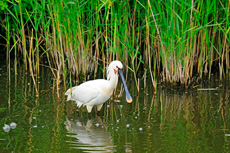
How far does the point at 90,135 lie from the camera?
16.1 ft

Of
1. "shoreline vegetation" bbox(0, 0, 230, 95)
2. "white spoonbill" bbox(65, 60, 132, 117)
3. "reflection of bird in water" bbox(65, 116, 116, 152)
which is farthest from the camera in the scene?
"shoreline vegetation" bbox(0, 0, 230, 95)

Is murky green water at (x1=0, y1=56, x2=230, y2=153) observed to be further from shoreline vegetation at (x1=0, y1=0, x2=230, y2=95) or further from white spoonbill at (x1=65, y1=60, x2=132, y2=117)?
shoreline vegetation at (x1=0, y1=0, x2=230, y2=95)

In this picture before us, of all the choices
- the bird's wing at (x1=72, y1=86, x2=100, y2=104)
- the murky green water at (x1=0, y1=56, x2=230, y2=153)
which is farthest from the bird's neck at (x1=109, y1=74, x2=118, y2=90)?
the murky green water at (x1=0, y1=56, x2=230, y2=153)

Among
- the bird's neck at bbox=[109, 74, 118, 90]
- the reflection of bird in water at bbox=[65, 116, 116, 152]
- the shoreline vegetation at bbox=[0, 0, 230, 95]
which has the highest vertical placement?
the shoreline vegetation at bbox=[0, 0, 230, 95]

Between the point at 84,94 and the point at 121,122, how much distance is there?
77cm

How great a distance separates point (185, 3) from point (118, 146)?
2.96 m

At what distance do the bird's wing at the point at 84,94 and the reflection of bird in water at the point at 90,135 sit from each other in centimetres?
34

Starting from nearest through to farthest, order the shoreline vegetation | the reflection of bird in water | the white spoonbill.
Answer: the reflection of bird in water < the white spoonbill < the shoreline vegetation

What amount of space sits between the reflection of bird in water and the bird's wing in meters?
0.34

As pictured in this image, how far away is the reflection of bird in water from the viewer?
4.42 meters

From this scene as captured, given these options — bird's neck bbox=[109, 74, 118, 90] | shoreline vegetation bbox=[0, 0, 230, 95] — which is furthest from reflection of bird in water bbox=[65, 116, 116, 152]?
shoreline vegetation bbox=[0, 0, 230, 95]

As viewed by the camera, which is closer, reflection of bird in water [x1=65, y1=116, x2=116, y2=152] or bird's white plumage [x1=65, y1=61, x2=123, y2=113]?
reflection of bird in water [x1=65, y1=116, x2=116, y2=152]

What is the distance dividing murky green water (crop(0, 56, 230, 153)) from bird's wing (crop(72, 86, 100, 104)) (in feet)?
0.85

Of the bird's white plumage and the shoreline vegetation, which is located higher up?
the shoreline vegetation
